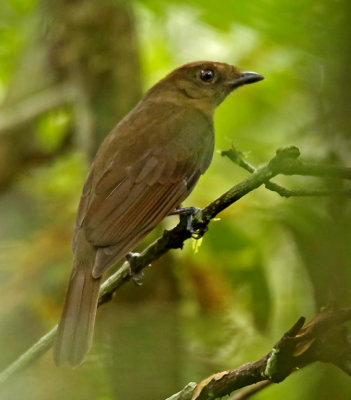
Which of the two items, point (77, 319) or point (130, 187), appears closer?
point (77, 319)

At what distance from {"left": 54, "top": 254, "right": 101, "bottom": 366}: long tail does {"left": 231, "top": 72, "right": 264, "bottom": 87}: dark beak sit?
1800 mm

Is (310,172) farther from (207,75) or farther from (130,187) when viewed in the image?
(207,75)

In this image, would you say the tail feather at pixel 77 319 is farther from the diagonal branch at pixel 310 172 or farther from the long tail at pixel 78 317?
the diagonal branch at pixel 310 172

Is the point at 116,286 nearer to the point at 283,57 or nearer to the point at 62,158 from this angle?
the point at 283,57

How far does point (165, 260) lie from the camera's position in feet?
14.9

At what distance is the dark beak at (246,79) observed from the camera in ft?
14.9

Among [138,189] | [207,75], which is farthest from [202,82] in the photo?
[138,189]

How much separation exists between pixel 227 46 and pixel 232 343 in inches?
136

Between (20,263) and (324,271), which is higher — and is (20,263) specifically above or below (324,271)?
above

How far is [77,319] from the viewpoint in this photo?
2.88m

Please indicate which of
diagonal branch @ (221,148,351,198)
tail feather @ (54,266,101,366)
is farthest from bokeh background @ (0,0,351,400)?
tail feather @ (54,266,101,366)

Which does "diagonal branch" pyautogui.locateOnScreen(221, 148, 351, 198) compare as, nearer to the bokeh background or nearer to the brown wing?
the bokeh background

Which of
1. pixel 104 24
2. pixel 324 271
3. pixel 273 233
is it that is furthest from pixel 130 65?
pixel 324 271

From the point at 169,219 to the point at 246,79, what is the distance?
108cm
